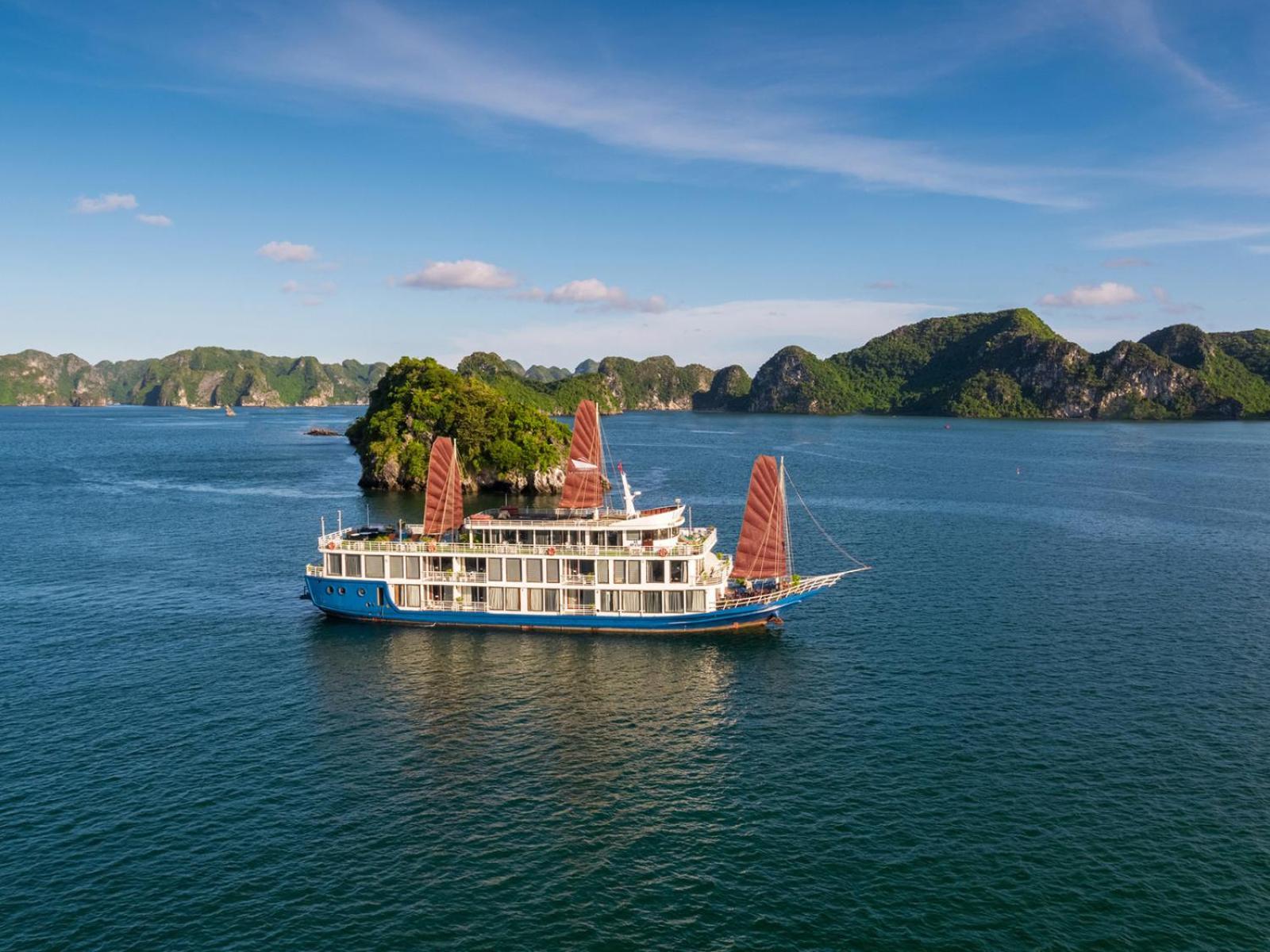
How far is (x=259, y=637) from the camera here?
232ft

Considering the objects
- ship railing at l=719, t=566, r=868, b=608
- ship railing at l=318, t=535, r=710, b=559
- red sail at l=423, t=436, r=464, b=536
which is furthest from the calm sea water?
red sail at l=423, t=436, r=464, b=536

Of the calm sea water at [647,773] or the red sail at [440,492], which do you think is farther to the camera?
the red sail at [440,492]

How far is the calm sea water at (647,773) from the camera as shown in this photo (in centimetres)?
3559

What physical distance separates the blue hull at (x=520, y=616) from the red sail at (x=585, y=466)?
11.3 metres

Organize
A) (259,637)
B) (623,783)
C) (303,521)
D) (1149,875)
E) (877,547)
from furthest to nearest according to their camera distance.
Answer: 1. (303,521)
2. (877,547)
3. (259,637)
4. (623,783)
5. (1149,875)

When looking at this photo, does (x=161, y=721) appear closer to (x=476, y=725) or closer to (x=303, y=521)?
(x=476, y=725)

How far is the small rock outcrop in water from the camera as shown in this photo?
158 metres

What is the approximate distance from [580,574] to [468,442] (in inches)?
3566

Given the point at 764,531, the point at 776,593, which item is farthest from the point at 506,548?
the point at 776,593

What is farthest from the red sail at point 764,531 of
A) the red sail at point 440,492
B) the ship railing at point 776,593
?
the red sail at point 440,492

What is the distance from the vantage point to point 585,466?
7888 centimetres

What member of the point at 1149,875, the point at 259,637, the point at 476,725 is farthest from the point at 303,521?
Result: the point at 1149,875

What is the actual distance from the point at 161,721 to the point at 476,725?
20385mm

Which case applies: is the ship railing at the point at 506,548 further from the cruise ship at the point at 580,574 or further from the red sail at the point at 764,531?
the red sail at the point at 764,531
